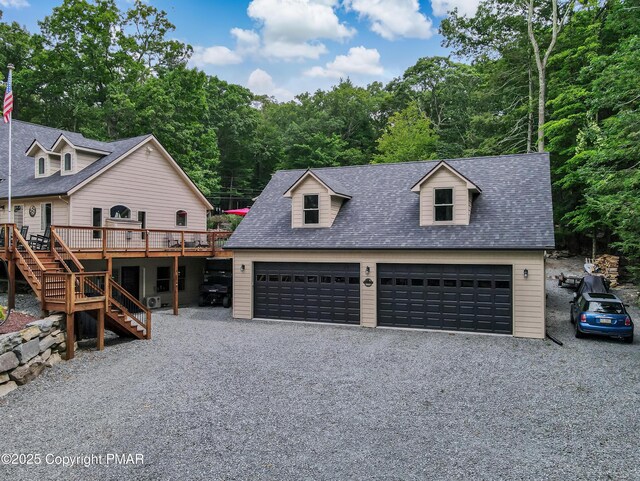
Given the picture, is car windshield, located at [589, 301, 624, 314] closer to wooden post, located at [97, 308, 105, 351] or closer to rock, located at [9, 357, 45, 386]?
wooden post, located at [97, 308, 105, 351]

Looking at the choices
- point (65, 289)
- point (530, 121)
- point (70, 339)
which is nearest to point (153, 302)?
point (65, 289)

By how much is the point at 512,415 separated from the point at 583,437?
114 cm

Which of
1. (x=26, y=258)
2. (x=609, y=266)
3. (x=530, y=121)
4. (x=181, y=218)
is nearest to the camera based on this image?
(x=26, y=258)

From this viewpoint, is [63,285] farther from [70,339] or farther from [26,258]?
[26,258]

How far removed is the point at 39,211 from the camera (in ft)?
59.6

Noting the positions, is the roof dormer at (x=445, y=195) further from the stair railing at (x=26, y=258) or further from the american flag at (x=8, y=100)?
the american flag at (x=8, y=100)

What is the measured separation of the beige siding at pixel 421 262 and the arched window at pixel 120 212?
614cm

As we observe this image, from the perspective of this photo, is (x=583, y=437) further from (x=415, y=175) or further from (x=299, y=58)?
(x=299, y=58)

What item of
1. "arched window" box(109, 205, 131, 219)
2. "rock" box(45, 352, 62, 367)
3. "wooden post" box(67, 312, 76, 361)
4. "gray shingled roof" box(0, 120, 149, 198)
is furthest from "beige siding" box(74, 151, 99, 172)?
"rock" box(45, 352, 62, 367)

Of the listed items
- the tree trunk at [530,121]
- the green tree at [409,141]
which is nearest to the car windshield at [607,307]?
the tree trunk at [530,121]

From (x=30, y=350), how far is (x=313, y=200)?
436 inches

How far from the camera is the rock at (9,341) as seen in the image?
8602mm

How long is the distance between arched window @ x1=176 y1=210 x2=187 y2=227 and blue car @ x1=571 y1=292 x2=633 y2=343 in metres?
18.6

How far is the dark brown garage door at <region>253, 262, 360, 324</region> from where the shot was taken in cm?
1586
